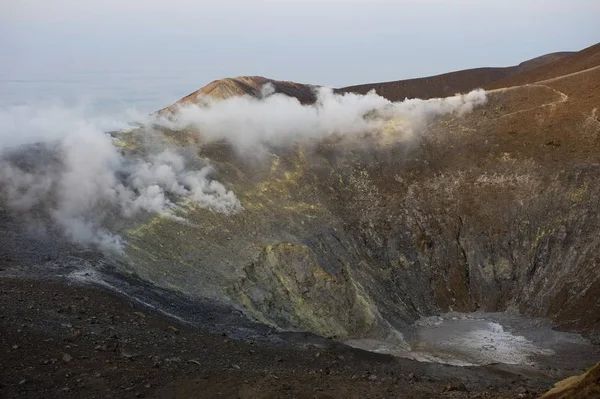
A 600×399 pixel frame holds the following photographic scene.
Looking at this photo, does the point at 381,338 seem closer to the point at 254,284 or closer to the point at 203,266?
the point at 254,284

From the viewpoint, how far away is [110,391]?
13.5 meters

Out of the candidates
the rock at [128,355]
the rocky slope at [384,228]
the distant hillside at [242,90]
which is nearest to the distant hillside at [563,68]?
the rocky slope at [384,228]

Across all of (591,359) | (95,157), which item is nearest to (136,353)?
(95,157)

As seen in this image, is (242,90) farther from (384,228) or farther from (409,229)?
(409,229)

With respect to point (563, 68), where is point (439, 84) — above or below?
below

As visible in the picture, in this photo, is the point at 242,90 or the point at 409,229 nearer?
the point at 409,229

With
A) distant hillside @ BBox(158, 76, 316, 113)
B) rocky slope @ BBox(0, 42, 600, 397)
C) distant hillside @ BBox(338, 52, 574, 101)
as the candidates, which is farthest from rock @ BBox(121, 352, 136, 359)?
distant hillside @ BBox(338, 52, 574, 101)

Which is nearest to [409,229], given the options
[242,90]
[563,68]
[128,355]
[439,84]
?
[242,90]

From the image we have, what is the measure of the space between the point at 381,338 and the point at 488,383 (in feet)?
24.0

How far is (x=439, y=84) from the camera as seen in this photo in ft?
255

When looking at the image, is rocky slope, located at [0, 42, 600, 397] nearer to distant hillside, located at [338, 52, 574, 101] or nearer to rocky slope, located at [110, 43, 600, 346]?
rocky slope, located at [110, 43, 600, 346]

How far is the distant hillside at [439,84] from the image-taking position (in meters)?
74.8

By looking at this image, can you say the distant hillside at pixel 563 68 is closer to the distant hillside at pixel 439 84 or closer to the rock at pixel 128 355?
the distant hillside at pixel 439 84

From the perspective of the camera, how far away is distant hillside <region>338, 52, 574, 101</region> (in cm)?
7475
